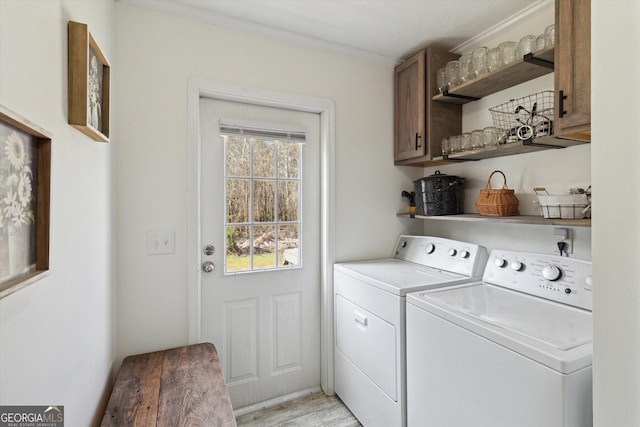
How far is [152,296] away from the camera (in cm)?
171

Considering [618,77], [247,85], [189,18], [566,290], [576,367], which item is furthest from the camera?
[247,85]

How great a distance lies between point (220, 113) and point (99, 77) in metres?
0.79

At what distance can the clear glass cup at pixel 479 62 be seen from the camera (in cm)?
→ 179

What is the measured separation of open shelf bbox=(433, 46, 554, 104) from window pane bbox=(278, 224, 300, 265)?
129 cm

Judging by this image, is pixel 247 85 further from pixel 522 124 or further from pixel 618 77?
pixel 618 77

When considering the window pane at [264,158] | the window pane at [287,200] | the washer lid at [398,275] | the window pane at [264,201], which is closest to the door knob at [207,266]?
the window pane at [264,201]

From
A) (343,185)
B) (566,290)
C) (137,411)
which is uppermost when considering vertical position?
(343,185)

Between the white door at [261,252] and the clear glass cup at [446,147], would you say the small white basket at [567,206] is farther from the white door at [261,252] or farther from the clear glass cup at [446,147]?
the white door at [261,252]

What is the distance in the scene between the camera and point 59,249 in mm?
874

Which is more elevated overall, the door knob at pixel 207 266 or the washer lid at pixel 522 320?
the door knob at pixel 207 266

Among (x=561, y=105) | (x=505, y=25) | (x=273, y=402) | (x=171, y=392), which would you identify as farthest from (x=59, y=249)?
(x=505, y=25)

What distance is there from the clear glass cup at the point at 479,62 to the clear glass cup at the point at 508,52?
10 centimetres

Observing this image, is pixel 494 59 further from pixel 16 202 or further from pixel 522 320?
pixel 16 202

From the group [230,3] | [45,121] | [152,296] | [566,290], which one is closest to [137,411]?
[152,296]
